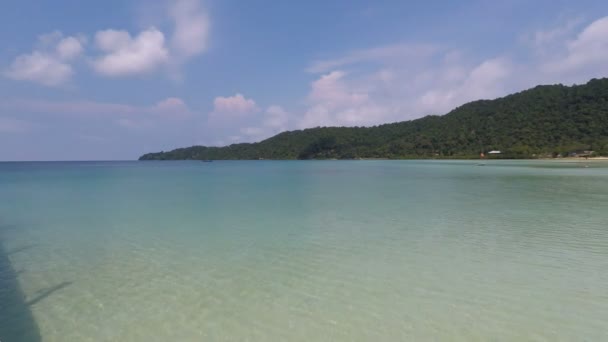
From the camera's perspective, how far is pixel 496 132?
92.4 meters

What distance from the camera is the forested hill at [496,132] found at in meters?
75.9

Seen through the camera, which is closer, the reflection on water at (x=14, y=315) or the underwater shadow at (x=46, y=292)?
the reflection on water at (x=14, y=315)

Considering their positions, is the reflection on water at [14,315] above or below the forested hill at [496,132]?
below

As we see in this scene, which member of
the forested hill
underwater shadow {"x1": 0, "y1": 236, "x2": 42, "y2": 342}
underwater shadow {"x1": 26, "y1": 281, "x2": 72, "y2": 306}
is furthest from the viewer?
the forested hill

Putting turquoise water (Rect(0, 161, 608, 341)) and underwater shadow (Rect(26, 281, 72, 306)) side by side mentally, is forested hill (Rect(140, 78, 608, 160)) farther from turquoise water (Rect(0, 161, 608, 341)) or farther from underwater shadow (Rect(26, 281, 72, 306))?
underwater shadow (Rect(26, 281, 72, 306))

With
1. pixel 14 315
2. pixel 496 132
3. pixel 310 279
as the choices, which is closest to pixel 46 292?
pixel 14 315

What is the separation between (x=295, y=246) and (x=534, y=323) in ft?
15.5

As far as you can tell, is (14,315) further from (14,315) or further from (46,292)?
(46,292)

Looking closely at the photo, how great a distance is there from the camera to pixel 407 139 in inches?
4828

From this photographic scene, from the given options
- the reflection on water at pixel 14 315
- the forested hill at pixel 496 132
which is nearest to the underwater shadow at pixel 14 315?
the reflection on water at pixel 14 315

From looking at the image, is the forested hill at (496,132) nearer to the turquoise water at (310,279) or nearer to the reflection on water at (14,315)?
the turquoise water at (310,279)

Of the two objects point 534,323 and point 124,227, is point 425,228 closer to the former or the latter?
point 534,323

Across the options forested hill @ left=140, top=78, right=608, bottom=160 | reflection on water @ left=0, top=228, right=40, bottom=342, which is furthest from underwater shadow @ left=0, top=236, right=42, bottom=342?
forested hill @ left=140, top=78, right=608, bottom=160

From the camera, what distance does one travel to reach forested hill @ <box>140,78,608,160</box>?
2987 inches
